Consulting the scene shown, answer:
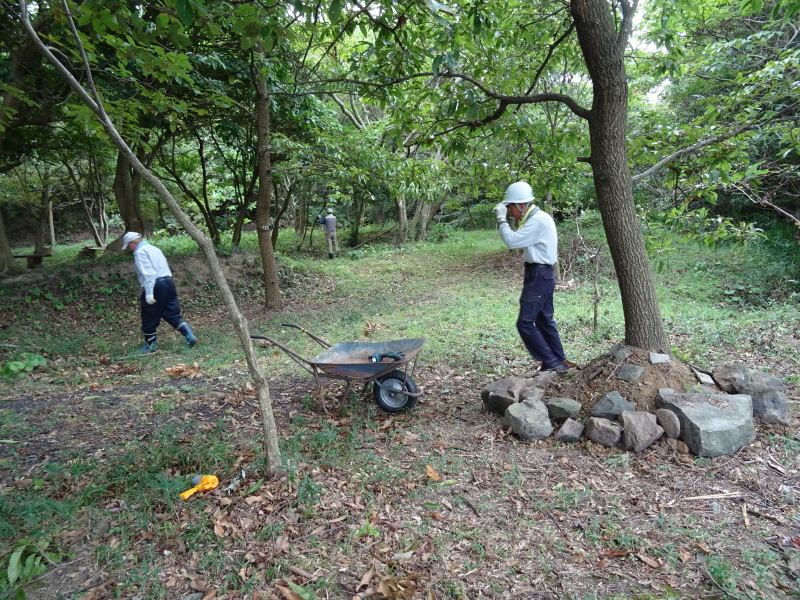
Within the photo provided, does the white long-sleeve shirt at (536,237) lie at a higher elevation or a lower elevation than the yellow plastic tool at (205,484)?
higher

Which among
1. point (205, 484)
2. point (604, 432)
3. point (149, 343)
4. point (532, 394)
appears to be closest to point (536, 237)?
point (532, 394)

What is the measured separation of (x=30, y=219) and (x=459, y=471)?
94.4 feet

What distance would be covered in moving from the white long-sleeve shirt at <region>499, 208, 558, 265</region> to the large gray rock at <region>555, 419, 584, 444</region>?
1.63 m

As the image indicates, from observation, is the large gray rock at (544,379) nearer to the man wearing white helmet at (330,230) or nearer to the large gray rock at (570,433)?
the large gray rock at (570,433)

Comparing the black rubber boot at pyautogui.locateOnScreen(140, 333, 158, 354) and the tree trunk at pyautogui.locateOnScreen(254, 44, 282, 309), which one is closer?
the black rubber boot at pyautogui.locateOnScreen(140, 333, 158, 354)

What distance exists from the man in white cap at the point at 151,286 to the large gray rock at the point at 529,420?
5.43m

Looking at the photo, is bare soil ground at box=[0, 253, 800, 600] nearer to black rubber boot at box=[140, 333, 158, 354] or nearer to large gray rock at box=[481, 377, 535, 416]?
large gray rock at box=[481, 377, 535, 416]

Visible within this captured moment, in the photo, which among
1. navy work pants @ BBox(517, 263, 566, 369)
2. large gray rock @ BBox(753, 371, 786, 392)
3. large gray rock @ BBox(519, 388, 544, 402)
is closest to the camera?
large gray rock @ BBox(753, 371, 786, 392)

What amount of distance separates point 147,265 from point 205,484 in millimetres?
4825

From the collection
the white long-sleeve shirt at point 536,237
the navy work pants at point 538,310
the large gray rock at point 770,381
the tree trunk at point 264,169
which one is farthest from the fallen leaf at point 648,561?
the tree trunk at point 264,169

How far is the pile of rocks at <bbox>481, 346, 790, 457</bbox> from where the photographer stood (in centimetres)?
339

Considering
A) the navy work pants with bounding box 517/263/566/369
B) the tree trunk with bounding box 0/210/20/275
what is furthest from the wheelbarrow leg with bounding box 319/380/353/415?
the tree trunk with bounding box 0/210/20/275

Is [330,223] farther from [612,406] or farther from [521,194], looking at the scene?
[612,406]

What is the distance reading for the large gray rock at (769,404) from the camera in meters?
3.64
